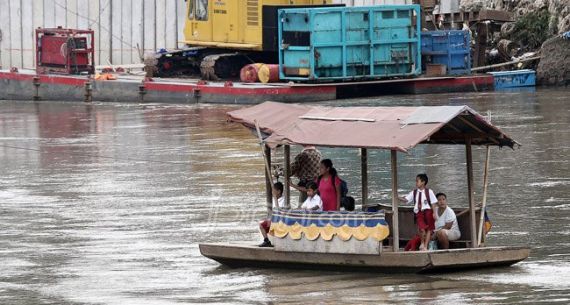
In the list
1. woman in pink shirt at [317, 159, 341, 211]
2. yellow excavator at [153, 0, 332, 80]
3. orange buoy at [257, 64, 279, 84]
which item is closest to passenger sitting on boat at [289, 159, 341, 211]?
woman in pink shirt at [317, 159, 341, 211]

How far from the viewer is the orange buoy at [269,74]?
37562 millimetres

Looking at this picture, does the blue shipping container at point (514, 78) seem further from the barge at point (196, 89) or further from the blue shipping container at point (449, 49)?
the blue shipping container at point (449, 49)

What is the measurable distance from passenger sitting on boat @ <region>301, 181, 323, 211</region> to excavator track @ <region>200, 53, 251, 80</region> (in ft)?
79.3

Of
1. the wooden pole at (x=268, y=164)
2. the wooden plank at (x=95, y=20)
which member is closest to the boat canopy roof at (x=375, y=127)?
the wooden pole at (x=268, y=164)

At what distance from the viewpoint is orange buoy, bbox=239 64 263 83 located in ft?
125

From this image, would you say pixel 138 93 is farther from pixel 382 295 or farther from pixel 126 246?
pixel 382 295

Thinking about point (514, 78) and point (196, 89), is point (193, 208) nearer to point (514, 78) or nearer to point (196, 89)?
point (196, 89)

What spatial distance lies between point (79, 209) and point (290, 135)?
6.27 metres

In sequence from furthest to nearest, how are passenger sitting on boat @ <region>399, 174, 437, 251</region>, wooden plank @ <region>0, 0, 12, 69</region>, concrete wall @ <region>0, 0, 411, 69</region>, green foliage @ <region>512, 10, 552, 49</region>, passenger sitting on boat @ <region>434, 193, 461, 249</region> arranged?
concrete wall @ <region>0, 0, 411, 69</region> → wooden plank @ <region>0, 0, 12, 69</region> → green foliage @ <region>512, 10, 552, 49</region> → passenger sitting on boat @ <region>434, 193, 461, 249</region> → passenger sitting on boat @ <region>399, 174, 437, 251</region>

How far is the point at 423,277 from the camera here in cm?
1498

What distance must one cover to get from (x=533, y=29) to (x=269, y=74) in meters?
9.42

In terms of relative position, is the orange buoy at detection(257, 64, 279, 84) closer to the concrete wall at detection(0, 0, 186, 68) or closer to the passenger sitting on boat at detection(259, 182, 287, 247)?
the concrete wall at detection(0, 0, 186, 68)

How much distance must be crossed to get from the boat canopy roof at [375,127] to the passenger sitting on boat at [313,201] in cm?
67

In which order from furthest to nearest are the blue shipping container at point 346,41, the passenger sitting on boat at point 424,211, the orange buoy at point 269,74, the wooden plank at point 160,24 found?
the wooden plank at point 160,24 < the orange buoy at point 269,74 < the blue shipping container at point 346,41 < the passenger sitting on boat at point 424,211
